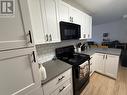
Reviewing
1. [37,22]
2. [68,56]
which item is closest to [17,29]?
[37,22]

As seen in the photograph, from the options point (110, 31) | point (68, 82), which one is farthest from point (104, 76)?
point (110, 31)

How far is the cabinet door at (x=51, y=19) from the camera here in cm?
131

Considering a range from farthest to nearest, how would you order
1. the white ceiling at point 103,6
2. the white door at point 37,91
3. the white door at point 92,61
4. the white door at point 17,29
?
1. the white door at point 92,61
2. the white ceiling at point 103,6
3. the white door at point 37,91
4. the white door at point 17,29

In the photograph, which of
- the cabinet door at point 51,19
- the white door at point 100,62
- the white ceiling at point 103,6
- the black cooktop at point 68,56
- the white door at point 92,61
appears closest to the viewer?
the cabinet door at point 51,19

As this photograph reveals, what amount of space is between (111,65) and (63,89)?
1.88 meters

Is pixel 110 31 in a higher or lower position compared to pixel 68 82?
higher

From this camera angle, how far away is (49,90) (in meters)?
1.08

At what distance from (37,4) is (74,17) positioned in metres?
1.10

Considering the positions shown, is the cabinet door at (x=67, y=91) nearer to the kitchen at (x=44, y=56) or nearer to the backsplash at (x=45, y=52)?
the kitchen at (x=44, y=56)

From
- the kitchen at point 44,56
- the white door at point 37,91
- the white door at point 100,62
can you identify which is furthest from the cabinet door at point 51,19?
the white door at point 100,62

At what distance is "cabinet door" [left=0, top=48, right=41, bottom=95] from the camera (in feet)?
2.04

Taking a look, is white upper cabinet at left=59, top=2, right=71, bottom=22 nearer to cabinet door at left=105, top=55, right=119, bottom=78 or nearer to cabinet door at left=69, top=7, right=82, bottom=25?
cabinet door at left=69, top=7, right=82, bottom=25

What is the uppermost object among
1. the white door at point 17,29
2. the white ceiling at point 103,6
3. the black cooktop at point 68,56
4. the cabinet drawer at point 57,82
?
the white ceiling at point 103,6

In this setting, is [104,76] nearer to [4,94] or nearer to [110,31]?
[4,94]
